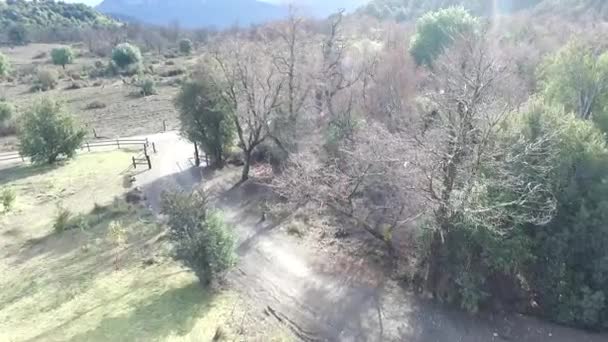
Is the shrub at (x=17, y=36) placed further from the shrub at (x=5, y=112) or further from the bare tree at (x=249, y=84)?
the bare tree at (x=249, y=84)

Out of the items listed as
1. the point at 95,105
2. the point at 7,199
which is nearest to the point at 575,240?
the point at 7,199

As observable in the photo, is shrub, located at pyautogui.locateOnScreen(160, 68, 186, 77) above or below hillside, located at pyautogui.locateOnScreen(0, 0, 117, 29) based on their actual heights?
below

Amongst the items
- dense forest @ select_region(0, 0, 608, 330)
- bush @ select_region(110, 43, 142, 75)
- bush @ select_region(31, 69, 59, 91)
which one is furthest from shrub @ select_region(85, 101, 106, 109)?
dense forest @ select_region(0, 0, 608, 330)

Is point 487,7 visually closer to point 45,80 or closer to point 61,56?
point 45,80

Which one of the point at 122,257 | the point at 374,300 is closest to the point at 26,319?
the point at 122,257

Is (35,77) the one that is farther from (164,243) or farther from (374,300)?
(374,300)

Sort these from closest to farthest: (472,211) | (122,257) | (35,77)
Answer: (472,211) < (122,257) < (35,77)

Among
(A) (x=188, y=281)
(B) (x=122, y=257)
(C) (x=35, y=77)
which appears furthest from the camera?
(C) (x=35, y=77)

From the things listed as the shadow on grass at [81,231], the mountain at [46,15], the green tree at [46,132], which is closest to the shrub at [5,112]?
the green tree at [46,132]

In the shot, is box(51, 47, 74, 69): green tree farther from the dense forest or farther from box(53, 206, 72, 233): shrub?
box(53, 206, 72, 233): shrub
